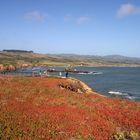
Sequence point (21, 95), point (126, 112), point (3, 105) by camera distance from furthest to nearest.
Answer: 1. point (21, 95)
2. point (126, 112)
3. point (3, 105)

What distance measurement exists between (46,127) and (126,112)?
9.73 metres

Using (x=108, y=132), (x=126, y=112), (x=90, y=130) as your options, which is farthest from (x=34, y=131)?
(x=126, y=112)

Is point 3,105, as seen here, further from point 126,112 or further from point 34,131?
point 126,112

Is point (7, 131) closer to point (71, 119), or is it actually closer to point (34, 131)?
point (34, 131)

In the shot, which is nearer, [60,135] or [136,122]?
[60,135]

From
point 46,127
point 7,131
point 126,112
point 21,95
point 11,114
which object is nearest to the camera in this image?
point 7,131

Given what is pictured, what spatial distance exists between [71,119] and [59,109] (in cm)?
292

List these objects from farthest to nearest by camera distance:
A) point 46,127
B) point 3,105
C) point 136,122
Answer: point 3,105, point 136,122, point 46,127

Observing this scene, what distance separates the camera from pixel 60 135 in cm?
1681

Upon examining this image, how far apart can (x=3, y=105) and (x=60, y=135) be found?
7.94 metres

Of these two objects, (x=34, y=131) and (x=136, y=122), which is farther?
(x=136, y=122)

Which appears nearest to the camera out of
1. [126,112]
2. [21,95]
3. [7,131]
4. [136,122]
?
[7,131]

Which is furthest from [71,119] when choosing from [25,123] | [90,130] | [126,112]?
[126,112]

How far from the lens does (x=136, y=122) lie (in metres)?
Result: 21.5
